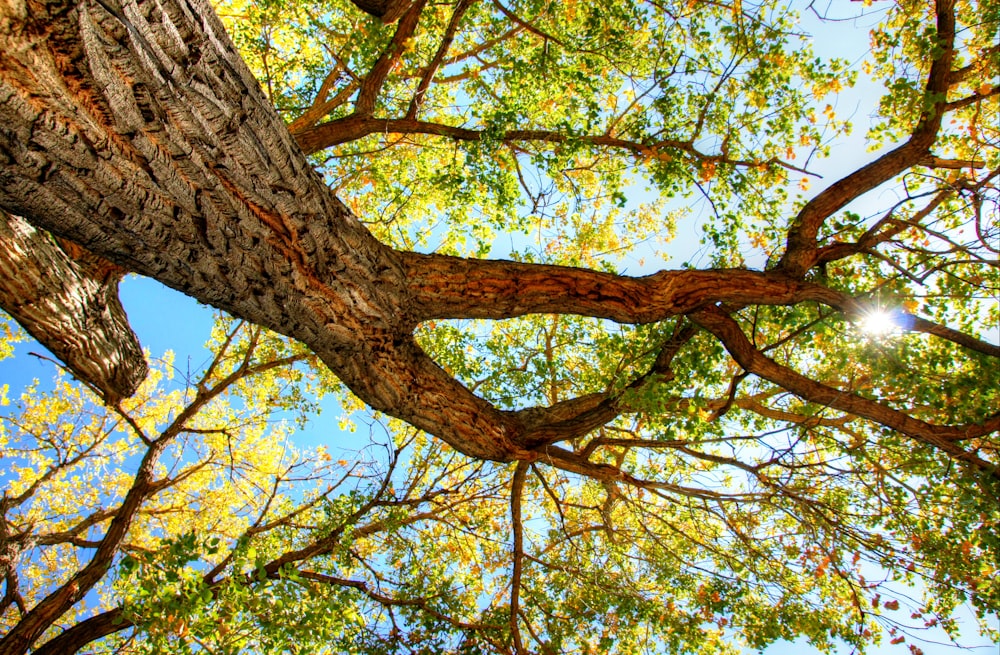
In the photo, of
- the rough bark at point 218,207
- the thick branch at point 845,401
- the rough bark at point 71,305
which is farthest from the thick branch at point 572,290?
the rough bark at point 71,305

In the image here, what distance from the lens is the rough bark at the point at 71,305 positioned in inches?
152

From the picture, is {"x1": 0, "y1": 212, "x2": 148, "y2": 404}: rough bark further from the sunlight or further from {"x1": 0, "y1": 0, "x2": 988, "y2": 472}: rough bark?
the sunlight

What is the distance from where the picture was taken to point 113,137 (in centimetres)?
214

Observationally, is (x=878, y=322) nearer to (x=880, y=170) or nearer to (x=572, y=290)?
(x=880, y=170)

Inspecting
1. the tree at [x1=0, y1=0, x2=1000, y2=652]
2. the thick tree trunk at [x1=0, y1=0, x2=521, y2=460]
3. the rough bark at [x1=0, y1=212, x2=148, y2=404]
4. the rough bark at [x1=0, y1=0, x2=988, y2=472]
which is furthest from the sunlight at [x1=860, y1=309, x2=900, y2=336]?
the rough bark at [x1=0, y1=212, x2=148, y2=404]

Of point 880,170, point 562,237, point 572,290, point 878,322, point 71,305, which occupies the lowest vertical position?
point 71,305

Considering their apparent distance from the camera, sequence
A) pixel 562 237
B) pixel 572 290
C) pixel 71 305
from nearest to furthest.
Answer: pixel 572 290 < pixel 71 305 < pixel 562 237

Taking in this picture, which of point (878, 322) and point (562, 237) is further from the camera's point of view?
point (562, 237)

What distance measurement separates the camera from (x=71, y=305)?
423 centimetres

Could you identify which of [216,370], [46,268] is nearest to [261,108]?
[46,268]

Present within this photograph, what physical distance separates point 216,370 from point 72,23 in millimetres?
7983

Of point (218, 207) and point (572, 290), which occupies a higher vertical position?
point (572, 290)

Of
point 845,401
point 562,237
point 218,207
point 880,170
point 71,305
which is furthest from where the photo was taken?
point 562,237

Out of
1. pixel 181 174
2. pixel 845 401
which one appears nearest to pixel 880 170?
pixel 845 401
